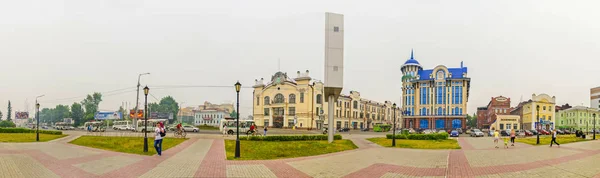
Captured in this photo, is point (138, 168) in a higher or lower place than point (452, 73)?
lower

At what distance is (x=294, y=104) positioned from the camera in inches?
2665

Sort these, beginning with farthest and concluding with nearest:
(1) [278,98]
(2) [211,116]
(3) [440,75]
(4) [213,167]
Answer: (2) [211,116]
(3) [440,75]
(1) [278,98]
(4) [213,167]

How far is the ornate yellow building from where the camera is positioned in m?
66.6

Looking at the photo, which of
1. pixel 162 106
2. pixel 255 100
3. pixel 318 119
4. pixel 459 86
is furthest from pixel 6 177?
pixel 162 106

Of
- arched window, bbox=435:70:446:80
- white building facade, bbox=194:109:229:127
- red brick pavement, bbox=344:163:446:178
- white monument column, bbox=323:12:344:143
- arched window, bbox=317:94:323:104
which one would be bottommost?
white building facade, bbox=194:109:229:127

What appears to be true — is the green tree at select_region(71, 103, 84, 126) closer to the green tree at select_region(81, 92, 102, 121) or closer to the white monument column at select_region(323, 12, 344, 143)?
the green tree at select_region(81, 92, 102, 121)

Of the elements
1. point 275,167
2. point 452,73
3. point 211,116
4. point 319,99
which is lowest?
point 211,116

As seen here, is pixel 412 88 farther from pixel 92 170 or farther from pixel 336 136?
pixel 92 170

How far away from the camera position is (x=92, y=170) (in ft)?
42.7

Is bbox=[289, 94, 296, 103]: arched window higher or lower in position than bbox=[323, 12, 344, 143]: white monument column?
lower

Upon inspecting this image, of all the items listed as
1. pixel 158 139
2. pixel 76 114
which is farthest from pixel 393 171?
pixel 76 114

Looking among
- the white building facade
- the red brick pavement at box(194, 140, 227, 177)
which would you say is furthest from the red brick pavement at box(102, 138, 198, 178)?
the white building facade

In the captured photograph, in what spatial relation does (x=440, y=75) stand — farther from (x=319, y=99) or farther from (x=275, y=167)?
(x=275, y=167)

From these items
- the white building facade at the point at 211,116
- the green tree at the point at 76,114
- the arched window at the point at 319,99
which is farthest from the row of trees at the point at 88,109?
the arched window at the point at 319,99
